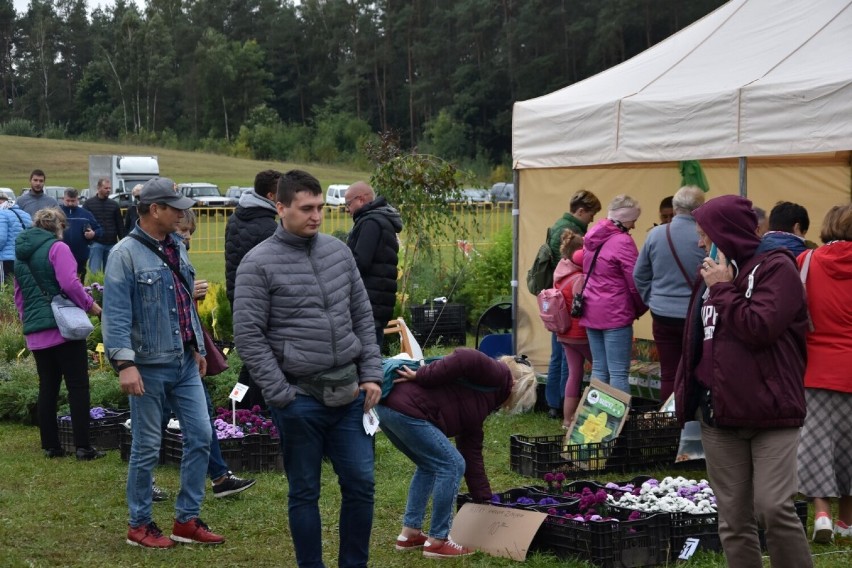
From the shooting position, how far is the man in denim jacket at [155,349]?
17.8 feet

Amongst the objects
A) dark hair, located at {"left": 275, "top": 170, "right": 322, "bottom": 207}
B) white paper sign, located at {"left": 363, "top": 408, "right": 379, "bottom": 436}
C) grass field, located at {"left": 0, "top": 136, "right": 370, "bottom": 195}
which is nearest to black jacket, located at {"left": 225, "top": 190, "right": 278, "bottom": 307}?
dark hair, located at {"left": 275, "top": 170, "right": 322, "bottom": 207}

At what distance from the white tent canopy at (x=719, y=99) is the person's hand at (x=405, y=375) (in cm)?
338

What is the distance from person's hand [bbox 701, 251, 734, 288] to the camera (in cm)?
430

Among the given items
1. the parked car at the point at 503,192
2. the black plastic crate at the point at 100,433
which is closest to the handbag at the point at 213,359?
the black plastic crate at the point at 100,433

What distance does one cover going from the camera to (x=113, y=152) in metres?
67.6

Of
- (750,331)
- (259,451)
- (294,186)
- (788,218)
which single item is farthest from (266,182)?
(750,331)

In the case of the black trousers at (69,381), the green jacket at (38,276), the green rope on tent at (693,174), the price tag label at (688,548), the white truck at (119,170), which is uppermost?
the white truck at (119,170)

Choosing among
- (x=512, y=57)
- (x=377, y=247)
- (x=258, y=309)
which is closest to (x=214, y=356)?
(x=377, y=247)

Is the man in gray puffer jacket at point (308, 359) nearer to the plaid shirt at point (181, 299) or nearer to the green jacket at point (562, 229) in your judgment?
the plaid shirt at point (181, 299)

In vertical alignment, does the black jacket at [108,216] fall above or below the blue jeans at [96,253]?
above

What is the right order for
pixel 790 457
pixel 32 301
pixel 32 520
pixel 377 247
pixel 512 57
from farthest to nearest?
pixel 512 57, pixel 32 301, pixel 377 247, pixel 32 520, pixel 790 457

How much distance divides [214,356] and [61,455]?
7.66 ft

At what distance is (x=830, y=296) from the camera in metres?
5.60

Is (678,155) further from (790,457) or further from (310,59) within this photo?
(310,59)
